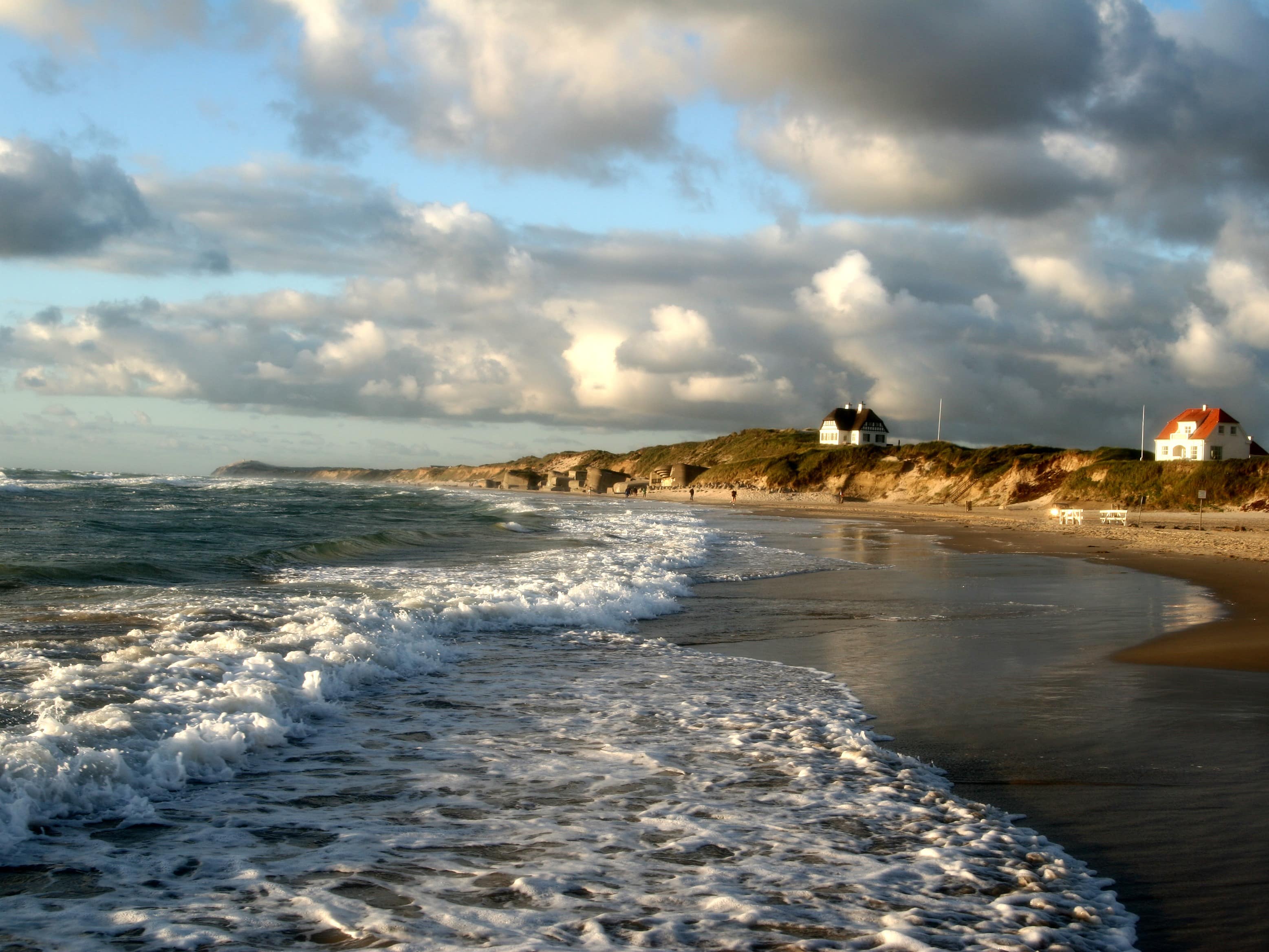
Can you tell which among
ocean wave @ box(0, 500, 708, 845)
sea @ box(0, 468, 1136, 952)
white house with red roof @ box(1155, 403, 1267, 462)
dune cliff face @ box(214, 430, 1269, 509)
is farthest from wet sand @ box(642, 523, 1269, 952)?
white house with red roof @ box(1155, 403, 1267, 462)

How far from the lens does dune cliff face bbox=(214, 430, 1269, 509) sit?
171 ft

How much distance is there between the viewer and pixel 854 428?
111812mm

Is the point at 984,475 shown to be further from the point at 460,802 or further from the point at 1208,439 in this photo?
the point at 460,802

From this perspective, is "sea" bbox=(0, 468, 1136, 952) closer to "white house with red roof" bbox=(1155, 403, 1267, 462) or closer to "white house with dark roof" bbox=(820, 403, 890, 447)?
"white house with red roof" bbox=(1155, 403, 1267, 462)

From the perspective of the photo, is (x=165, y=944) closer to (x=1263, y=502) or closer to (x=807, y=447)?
(x=1263, y=502)

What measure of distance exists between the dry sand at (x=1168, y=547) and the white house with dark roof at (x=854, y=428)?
1612 inches

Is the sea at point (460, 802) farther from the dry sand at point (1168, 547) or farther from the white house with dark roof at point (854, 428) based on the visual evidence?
the white house with dark roof at point (854, 428)

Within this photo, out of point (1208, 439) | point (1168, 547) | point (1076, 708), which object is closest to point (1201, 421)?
point (1208, 439)

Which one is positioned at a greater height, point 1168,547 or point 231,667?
point 1168,547

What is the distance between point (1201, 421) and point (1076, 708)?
63.5 metres

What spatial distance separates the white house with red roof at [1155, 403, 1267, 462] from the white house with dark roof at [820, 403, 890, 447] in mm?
45729

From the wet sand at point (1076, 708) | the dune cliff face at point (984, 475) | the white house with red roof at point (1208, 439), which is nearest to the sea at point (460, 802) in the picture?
the wet sand at point (1076, 708)

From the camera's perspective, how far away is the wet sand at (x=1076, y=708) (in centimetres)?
484

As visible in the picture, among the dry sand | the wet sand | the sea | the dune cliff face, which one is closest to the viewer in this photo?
the sea
